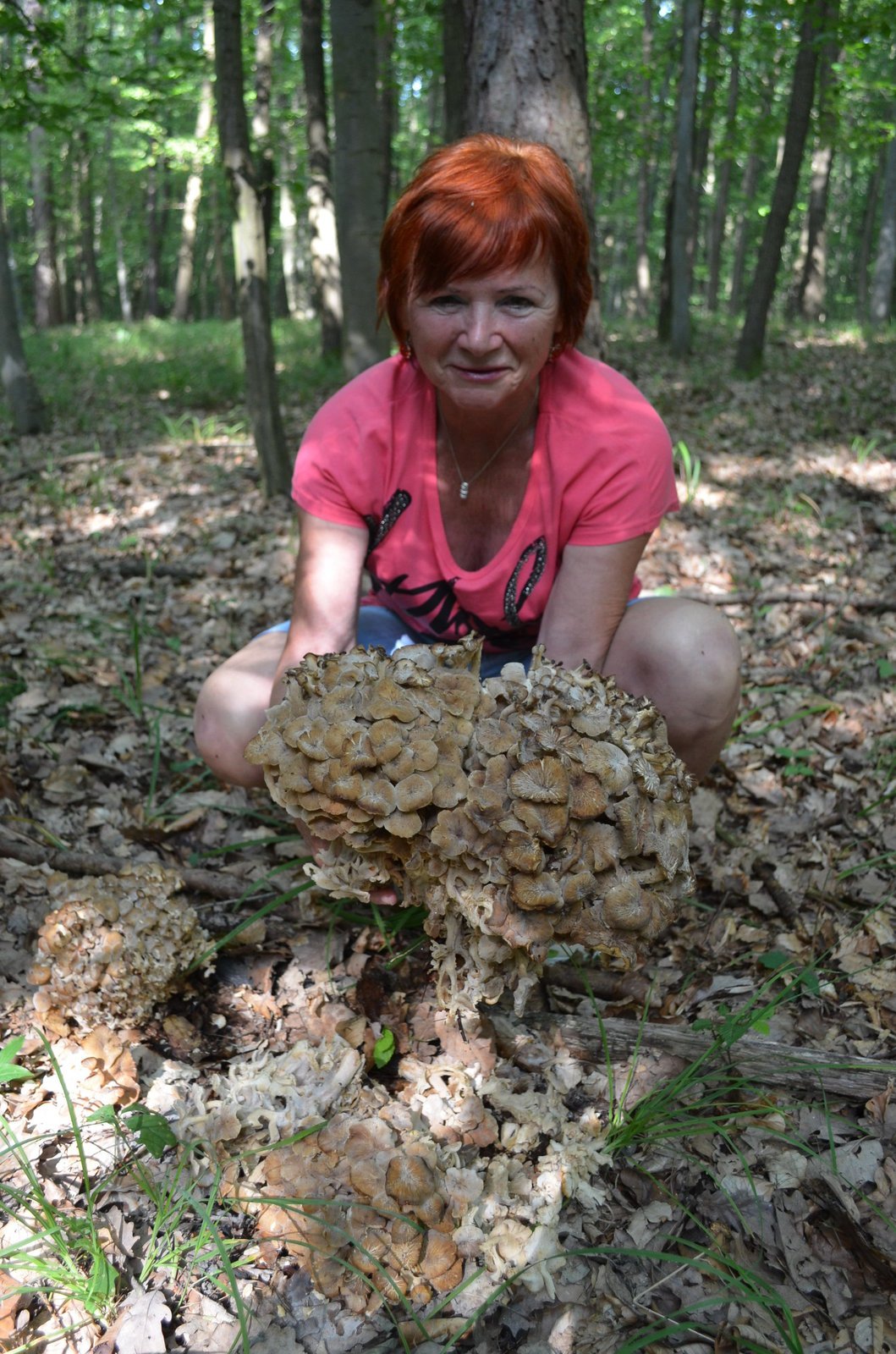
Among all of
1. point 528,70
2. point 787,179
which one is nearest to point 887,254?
point 787,179

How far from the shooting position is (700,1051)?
2244mm

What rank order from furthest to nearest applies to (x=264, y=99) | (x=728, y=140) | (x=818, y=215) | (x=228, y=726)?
(x=818, y=215)
(x=728, y=140)
(x=264, y=99)
(x=228, y=726)

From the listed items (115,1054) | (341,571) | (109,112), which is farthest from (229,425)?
(115,1054)

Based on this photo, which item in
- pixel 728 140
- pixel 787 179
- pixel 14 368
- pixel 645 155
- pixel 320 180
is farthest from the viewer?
pixel 645 155

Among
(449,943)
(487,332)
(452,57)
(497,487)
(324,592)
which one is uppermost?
(452,57)

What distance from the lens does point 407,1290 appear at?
1796 mm

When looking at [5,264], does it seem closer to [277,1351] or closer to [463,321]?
[463,321]

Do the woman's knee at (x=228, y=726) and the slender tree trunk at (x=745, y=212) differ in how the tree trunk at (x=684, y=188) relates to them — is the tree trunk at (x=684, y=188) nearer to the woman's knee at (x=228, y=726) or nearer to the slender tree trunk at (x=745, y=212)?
the slender tree trunk at (x=745, y=212)

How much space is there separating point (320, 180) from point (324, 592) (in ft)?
37.1

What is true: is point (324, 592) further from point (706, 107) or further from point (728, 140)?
point (728, 140)

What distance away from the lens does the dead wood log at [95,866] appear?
9.21 ft

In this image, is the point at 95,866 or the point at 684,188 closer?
the point at 95,866

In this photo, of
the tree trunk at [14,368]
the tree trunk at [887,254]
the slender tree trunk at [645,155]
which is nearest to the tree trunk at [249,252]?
the tree trunk at [14,368]

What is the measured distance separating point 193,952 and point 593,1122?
3.77 feet
